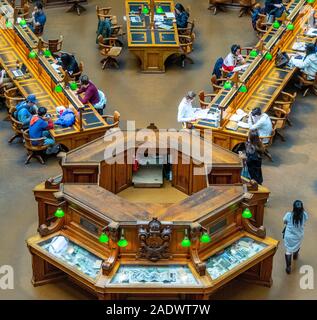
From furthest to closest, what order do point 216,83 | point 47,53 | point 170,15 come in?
1. point 170,15
2. point 47,53
3. point 216,83

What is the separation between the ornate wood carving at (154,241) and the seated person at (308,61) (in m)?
8.12

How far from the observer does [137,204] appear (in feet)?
48.6

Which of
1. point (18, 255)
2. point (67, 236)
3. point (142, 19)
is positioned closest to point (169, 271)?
point (67, 236)

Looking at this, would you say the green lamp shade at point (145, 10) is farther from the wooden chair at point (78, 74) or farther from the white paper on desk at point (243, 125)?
the white paper on desk at point (243, 125)

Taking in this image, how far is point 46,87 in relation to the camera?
65.4 feet

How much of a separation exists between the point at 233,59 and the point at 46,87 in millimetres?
4440

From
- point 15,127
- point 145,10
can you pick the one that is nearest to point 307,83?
point 145,10

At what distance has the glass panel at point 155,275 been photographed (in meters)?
13.9

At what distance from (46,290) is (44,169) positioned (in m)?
3.91

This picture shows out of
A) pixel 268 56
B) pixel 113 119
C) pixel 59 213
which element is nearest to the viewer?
pixel 59 213

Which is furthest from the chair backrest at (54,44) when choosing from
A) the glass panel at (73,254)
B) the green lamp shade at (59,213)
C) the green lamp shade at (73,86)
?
the glass panel at (73,254)

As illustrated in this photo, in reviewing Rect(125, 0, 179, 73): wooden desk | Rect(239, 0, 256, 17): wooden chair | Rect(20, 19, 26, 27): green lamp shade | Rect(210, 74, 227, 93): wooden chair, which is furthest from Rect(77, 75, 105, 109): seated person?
Rect(239, 0, 256, 17): wooden chair

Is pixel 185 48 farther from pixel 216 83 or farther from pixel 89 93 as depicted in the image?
pixel 89 93
